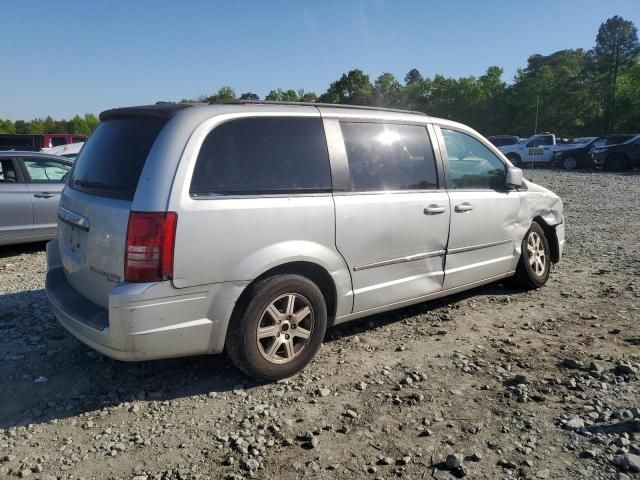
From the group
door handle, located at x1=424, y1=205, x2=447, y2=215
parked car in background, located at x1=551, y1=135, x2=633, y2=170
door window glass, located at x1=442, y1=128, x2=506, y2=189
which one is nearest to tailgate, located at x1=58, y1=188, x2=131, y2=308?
door handle, located at x1=424, y1=205, x2=447, y2=215

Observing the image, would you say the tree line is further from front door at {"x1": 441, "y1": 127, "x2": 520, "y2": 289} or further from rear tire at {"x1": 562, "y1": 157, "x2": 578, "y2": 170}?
front door at {"x1": 441, "y1": 127, "x2": 520, "y2": 289}

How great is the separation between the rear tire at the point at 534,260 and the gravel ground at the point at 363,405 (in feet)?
1.90

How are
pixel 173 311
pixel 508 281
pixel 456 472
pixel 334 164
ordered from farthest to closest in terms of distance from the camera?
1. pixel 508 281
2. pixel 334 164
3. pixel 173 311
4. pixel 456 472

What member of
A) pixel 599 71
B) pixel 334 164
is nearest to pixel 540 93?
pixel 599 71

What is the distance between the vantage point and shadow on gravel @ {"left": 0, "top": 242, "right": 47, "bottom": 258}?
7652mm

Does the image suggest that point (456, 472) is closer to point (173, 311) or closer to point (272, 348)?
point (272, 348)

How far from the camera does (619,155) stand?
75.9 ft

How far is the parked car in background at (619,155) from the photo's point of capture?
2278 cm

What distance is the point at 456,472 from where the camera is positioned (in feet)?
8.78

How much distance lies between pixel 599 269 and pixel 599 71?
160ft

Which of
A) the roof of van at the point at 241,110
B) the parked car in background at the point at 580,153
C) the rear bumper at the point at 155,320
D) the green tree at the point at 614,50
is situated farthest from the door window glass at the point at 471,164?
the green tree at the point at 614,50

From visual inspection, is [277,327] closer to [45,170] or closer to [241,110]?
[241,110]

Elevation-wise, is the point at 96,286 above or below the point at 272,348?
above

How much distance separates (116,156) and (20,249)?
547 centimetres
